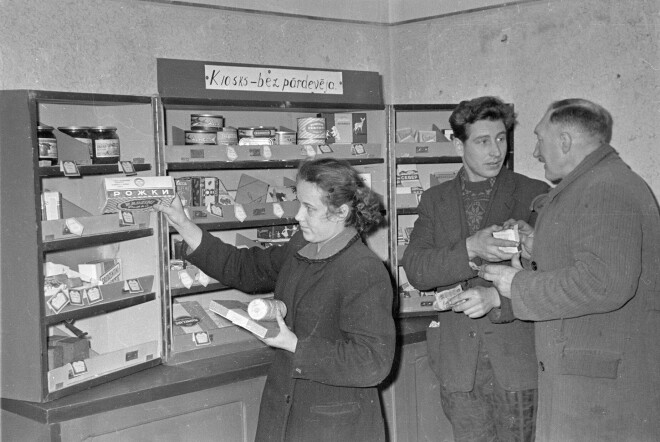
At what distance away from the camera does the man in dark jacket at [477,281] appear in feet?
10.6

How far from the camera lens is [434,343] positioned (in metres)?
3.53

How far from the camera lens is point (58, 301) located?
10.1ft

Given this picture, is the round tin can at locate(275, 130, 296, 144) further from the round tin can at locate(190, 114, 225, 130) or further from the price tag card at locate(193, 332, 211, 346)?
the price tag card at locate(193, 332, 211, 346)

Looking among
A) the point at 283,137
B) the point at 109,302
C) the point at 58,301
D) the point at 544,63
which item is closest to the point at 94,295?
the point at 109,302

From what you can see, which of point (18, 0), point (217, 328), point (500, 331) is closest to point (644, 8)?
point (500, 331)

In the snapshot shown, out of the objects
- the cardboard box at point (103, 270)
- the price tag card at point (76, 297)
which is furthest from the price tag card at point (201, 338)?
the price tag card at point (76, 297)

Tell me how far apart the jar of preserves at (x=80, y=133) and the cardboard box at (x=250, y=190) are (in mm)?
930

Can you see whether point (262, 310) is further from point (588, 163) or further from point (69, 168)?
point (588, 163)

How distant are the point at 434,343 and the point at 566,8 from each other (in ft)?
6.73

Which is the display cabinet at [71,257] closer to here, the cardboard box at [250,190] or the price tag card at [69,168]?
the price tag card at [69,168]

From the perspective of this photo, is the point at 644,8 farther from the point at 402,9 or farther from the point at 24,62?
the point at 24,62

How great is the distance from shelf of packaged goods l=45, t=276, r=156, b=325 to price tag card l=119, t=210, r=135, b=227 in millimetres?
257

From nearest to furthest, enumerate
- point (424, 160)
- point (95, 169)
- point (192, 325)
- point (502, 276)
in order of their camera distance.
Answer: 1. point (502, 276)
2. point (95, 169)
3. point (192, 325)
4. point (424, 160)

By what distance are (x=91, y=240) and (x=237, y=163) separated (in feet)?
2.80
